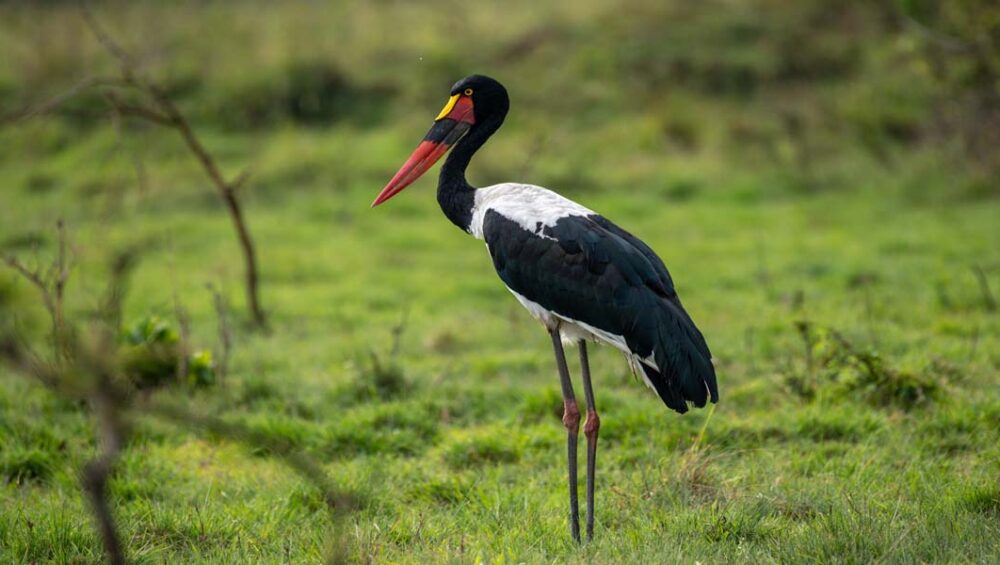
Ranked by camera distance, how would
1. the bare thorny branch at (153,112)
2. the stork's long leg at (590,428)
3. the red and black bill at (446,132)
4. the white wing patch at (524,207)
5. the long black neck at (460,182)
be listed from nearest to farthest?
the stork's long leg at (590,428) < the white wing patch at (524,207) < the long black neck at (460,182) < the red and black bill at (446,132) < the bare thorny branch at (153,112)

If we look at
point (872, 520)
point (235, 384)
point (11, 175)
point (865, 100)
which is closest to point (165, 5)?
point (11, 175)

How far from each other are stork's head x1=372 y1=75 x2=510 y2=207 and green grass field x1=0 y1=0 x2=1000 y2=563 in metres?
1.29

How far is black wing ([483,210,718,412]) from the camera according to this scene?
152 inches

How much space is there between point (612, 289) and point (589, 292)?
8 centimetres

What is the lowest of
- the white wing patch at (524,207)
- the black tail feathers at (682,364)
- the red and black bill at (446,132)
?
the black tail feathers at (682,364)

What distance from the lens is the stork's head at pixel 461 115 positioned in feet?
15.3

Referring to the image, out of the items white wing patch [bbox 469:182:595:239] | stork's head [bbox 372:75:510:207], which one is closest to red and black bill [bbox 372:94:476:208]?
stork's head [bbox 372:75:510:207]

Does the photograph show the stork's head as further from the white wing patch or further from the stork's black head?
the white wing patch

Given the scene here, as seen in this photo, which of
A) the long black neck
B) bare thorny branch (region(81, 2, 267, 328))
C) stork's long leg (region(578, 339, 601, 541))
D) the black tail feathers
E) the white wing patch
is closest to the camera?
the black tail feathers

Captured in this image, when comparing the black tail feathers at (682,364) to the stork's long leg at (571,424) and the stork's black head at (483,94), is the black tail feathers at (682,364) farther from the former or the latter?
the stork's black head at (483,94)

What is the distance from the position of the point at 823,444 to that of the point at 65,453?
3.24 meters

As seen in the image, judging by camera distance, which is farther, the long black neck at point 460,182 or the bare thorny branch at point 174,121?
the bare thorny branch at point 174,121

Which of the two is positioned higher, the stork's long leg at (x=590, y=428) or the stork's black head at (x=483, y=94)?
the stork's black head at (x=483, y=94)

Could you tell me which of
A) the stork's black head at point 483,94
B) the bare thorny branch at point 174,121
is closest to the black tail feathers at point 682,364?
the stork's black head at point 483,94
